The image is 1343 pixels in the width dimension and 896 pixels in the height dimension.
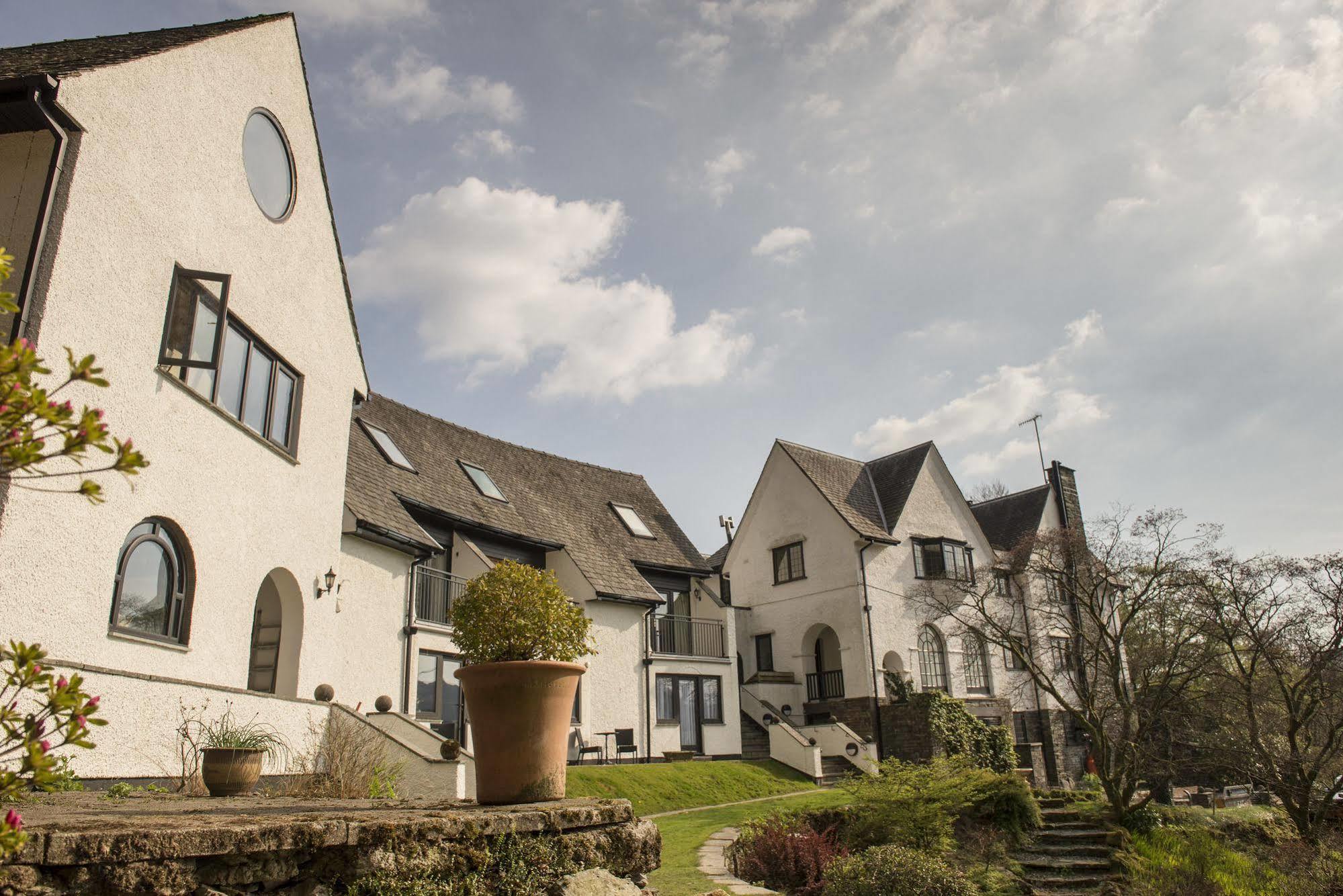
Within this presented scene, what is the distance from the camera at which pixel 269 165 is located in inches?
478

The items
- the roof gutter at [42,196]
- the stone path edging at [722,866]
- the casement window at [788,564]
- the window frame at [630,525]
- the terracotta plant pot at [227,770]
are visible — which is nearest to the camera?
the terracotta plant pot at [227,770]

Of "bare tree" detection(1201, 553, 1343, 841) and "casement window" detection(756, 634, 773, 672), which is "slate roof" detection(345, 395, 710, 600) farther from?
"bare tree" detection(1201, 553, 1343, 841)

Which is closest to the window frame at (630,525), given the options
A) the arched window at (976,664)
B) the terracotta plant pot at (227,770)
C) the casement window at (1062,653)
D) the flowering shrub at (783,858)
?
the arched window at (976,664)

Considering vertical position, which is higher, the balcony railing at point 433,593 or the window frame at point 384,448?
the window frame at point 384,448

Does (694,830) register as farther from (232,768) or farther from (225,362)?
(225,362)

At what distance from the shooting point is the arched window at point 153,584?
346 inches

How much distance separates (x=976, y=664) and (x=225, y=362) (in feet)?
85.2

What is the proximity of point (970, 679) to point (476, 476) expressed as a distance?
58.0ft

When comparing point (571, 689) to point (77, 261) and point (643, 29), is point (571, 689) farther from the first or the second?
point (643, 29)

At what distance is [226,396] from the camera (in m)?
10.8

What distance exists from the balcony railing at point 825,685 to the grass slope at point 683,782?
4.99 m

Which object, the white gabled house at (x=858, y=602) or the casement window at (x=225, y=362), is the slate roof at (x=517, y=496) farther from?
the white gabled house at (x=858, y=602)

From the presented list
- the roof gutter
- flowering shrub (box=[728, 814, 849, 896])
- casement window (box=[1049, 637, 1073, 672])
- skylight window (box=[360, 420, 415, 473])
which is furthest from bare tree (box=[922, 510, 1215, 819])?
the roof gutter

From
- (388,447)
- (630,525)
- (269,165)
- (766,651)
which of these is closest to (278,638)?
(269,165)
